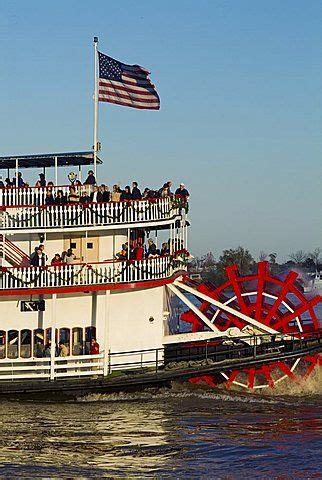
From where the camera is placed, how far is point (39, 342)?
22.9 meters

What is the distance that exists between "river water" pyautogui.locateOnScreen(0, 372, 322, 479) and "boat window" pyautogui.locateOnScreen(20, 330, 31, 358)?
4.56ft

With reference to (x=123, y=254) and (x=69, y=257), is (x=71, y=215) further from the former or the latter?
(x=123, y=254)

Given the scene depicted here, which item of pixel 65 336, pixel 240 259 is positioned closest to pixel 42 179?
pixel 65 336

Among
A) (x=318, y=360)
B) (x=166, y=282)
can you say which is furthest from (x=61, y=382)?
(x=318, y=360)

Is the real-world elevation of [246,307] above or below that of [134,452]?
above

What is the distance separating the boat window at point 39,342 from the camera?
74.3ft

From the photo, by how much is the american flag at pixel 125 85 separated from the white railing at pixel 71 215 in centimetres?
332

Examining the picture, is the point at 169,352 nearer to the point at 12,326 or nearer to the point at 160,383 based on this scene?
the point at 160,383

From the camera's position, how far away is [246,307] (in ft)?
85.8

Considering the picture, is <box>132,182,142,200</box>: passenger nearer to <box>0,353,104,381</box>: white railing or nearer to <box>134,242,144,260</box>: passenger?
<box>134,242,144,260</box>: passenger

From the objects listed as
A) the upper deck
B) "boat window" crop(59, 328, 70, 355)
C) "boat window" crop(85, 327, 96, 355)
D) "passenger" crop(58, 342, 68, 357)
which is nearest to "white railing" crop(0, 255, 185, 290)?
the upper deck

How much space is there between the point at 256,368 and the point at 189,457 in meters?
6.84

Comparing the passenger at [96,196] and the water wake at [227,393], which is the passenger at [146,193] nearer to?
the passenger at [96,196]

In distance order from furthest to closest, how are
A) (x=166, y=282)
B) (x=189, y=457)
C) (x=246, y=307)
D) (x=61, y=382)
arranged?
(x=246, y=307), (x=166, y=282), (x=61, y=382), (x=189, y=457)
